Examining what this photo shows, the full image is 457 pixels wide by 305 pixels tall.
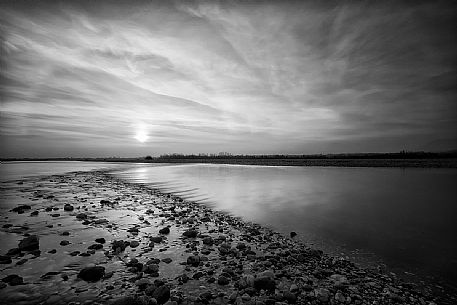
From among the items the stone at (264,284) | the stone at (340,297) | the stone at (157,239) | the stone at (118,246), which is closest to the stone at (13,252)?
the stone at (118,246)

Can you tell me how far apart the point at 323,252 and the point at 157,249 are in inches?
218

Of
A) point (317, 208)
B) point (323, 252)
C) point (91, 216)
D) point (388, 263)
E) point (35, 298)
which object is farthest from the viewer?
point (317, 208)

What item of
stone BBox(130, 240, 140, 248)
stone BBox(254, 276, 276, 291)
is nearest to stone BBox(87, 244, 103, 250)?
stone BBox(130, 240, 140, 248)

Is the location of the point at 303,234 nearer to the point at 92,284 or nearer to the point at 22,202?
the point at 92,284

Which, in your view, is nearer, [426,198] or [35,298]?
[35,298]

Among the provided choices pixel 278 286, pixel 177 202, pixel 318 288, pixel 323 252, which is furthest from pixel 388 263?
pixel 177 202

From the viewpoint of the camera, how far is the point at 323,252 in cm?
719

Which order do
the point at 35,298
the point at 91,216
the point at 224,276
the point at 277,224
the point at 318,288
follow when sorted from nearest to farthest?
the point at 35,298, the point at 318,288, the point at 224,276, the point at 277,224, the point at 91,216

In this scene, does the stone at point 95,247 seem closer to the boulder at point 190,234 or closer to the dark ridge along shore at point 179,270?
the dark ridge along shore at point 179,270

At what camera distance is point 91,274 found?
5406mm

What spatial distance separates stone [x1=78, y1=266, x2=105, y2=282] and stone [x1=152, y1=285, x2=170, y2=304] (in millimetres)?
1833

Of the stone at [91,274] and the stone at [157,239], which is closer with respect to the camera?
the stone at [91,274]

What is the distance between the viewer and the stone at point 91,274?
17.6 ft

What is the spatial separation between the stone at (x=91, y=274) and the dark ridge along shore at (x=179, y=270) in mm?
23
